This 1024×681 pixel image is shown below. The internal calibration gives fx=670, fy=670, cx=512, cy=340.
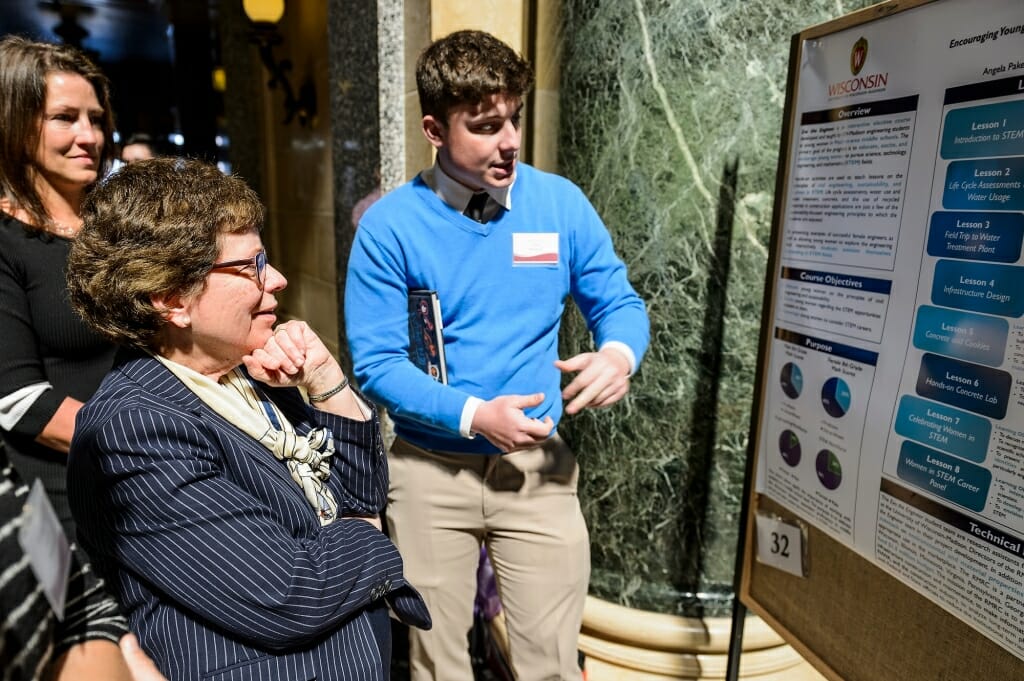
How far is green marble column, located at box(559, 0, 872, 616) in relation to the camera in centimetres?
195

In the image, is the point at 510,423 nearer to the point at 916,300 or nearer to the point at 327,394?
the point at 327,394

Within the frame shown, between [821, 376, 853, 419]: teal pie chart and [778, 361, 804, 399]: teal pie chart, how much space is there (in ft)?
0.25

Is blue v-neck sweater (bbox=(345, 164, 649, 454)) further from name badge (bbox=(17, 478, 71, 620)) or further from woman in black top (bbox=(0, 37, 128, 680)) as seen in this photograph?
name badge (bbox=(17, 478, 71, 620))

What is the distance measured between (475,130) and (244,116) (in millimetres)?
4215

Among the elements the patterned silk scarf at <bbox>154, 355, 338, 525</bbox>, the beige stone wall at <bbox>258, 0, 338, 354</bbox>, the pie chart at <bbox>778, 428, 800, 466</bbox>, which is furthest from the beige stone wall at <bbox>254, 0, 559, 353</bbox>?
the patterned silk scarf at <bbox>154, 355, 338, 525</bbox>

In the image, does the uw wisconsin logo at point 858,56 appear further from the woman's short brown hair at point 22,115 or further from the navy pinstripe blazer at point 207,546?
the woman's short brown hair at point 22,115

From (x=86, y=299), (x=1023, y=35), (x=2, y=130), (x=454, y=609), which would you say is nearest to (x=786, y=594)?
(x=454, y=609)

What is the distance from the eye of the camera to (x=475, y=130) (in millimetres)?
1545

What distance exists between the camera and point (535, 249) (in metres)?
1.61

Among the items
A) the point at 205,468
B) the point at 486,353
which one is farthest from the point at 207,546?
the point at 486,353

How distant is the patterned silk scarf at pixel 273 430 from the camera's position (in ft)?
3.59

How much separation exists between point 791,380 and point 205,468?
1.24m

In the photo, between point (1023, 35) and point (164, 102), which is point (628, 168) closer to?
point (1023, 35)

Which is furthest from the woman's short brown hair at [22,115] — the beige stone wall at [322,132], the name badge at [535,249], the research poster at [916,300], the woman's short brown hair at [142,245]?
the research poster at [916,300]
